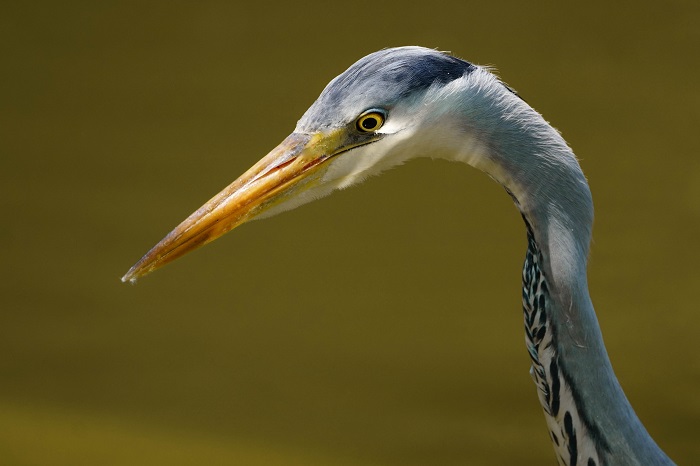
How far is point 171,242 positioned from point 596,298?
4.49 ft

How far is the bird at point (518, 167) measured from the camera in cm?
106

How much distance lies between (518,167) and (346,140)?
0.64ft

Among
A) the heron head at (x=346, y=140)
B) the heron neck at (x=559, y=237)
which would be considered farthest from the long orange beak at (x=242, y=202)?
the heron neck at (x=559, y=237)

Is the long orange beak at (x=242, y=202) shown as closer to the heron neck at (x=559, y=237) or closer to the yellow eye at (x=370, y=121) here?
the yellow eye at (x=370, y=121)

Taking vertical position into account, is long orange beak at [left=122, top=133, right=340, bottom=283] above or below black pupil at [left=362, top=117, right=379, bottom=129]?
below

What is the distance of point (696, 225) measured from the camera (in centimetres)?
236

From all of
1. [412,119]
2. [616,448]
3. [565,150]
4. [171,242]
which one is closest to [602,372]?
[616,448]

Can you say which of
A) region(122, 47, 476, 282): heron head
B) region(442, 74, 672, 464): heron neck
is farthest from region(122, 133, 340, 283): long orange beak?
region(442, 74, 672, 464): heron neck

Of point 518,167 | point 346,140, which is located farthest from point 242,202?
point 518,167

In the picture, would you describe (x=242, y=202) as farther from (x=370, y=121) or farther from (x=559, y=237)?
(x=559, y=237)

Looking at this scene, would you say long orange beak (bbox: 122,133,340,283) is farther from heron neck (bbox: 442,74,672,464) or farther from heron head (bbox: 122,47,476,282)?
heron neck (bbox: 442,74,672,464)

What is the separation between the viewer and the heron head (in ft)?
3.53

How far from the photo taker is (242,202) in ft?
3.75

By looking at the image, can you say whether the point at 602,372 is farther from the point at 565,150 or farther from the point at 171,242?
the point at 171,242
